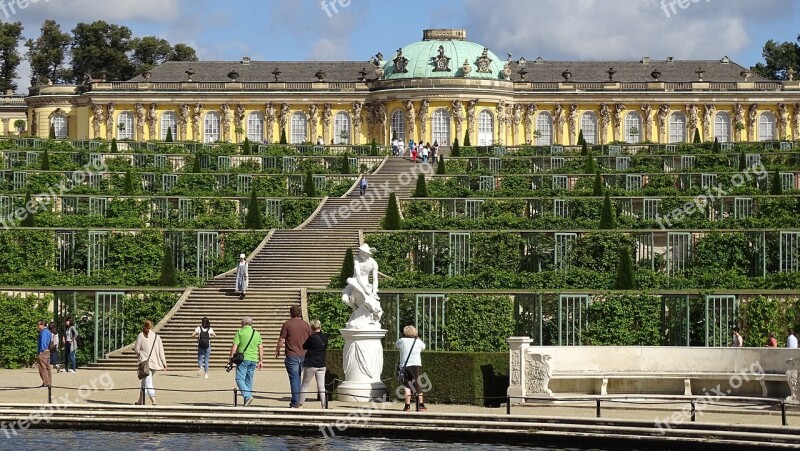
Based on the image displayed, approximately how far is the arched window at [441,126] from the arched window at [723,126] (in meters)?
13.4

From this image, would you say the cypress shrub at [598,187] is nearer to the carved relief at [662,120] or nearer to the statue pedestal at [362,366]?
the statue pedestal at [362,366]

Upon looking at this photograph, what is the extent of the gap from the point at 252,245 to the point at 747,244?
11.7 metres

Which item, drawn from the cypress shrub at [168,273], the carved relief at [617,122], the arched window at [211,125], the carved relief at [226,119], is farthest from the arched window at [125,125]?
the cypress shrub at [168,273]

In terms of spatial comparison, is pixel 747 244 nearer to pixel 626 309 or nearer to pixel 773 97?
pixel 626 309

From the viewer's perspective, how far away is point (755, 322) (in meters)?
30.9

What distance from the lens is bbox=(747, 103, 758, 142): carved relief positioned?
8056 centimetres

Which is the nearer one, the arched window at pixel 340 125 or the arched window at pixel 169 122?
the arched window at pixel 340 125

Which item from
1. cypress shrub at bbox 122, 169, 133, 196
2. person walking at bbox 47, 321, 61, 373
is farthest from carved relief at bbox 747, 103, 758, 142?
person walking at bbox 47, 321, 61, 373

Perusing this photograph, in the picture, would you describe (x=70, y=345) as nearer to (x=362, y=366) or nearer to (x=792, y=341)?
(x=362, y=366)

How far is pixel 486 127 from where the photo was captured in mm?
78188

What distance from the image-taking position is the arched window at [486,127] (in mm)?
77938

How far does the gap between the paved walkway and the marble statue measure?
1233mm

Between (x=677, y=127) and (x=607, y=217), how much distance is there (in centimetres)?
4129

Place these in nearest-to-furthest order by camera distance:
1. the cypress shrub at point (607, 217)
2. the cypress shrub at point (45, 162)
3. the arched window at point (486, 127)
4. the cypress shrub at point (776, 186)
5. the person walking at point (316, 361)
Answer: the person walking at point (316, 361) < the cypress shrub at point (607, 217) < the cypress shrub at point (776, 186) < the cypress shrub at point (45, 162) < the arched window at point (486, 127)
